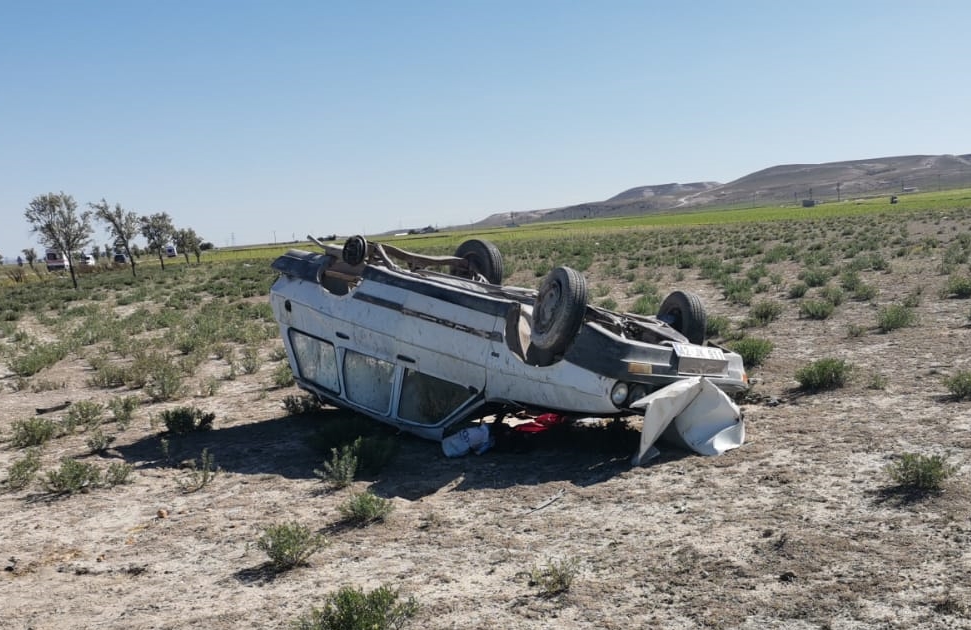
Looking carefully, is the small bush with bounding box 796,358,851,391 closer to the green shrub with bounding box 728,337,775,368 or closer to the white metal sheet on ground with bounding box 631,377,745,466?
the green shrub with bounding box 728,337,775,368

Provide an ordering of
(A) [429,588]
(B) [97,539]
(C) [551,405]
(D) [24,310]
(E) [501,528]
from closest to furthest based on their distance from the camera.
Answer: (A) [429,588], (E) [501,528], (B) [97,539], (C) [551,405], (D) [24,310]

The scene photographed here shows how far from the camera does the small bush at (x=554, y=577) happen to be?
4.46 meters

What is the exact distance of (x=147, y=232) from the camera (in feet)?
200

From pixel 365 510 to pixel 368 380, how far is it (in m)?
2.50

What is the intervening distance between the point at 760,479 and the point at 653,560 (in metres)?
1.69

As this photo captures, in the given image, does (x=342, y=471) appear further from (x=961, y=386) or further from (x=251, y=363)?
(x=251, y=363)

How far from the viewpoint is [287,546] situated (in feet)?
16.6

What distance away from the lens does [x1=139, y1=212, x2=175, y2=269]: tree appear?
6094 centimetres

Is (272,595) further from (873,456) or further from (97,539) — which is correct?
(873,456)

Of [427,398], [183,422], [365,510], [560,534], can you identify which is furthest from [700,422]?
[183,422]

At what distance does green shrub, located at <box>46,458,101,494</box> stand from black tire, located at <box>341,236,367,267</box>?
327cm

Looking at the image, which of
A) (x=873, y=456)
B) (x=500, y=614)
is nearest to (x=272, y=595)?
(x=500, y=614)

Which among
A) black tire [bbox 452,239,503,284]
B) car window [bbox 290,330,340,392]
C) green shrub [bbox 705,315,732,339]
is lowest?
green shrub [bbox 705,315,732,339]

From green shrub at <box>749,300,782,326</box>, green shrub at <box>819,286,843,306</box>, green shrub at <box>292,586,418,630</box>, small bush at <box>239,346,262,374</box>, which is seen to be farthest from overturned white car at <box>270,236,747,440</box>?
green shrub at <box>819,286,843,306</box>
